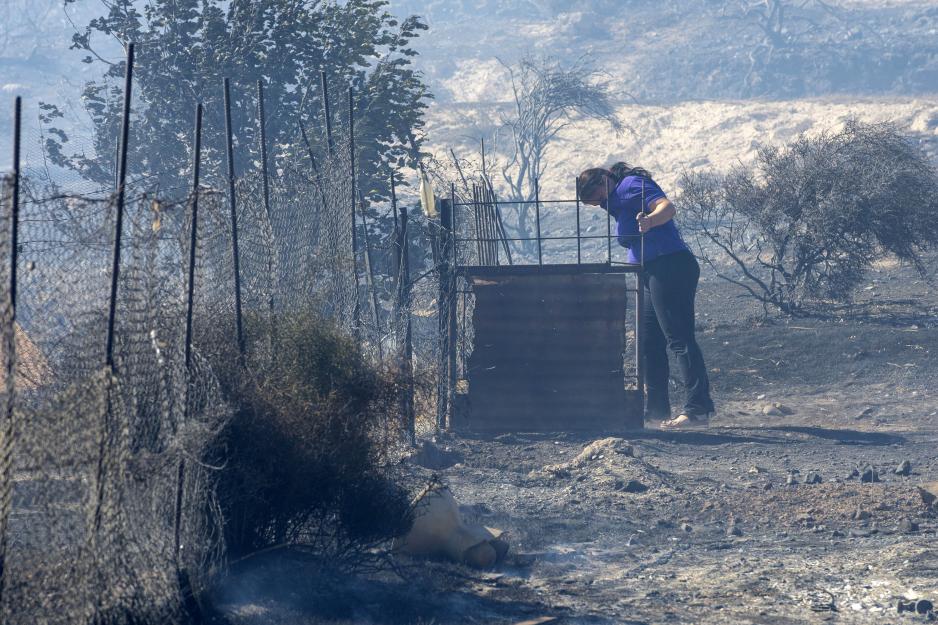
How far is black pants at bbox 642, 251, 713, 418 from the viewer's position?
9.42m

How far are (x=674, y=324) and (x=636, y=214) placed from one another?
37.5 inches

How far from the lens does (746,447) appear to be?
902 centimetres

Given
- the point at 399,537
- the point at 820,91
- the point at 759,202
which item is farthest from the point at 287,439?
the point at 820,91

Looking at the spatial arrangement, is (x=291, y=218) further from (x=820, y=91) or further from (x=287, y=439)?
(x=820, y=91)

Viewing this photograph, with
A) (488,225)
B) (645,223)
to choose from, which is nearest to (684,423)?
(645,223)

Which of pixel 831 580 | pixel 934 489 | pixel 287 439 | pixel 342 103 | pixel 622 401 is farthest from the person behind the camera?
pixel 342 103

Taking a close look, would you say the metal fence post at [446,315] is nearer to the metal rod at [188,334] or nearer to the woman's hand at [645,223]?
A: the woman's hand at [645,223]

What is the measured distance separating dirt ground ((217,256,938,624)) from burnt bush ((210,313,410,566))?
0.71ft

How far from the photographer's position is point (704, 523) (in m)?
6.98

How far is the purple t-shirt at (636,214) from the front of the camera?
9477mm

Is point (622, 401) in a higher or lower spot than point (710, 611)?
higher

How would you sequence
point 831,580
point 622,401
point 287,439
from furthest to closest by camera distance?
point 622,401 → point 831,580 → point 287,439

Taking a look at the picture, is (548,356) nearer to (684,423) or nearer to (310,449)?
(684,423)

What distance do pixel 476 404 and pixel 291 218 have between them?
237cm
